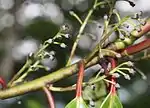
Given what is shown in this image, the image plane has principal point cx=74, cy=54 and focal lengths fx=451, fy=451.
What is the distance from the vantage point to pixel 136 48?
75 centimetres

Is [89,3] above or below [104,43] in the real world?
above

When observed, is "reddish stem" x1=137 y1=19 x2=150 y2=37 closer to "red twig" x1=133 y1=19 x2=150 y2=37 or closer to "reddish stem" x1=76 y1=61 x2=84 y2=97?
"red twig" x1=133 y1=19 x2=150 y2=37

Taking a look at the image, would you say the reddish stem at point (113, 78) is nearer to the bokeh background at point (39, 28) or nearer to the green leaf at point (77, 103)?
the green leaf at point (77, 103)

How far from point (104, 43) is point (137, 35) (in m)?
0.07

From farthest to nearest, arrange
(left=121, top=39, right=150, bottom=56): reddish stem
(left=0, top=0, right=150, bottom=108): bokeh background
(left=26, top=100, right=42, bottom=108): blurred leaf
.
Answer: (left=0, top=0, right=150, bottom=108): bokeh background → (left=26, top=100, right=42, bottom=108): blurred leaf → (left=121, top=39, right=150, bottom=56): reddish stem

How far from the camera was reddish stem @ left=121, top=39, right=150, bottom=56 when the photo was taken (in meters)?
0.74

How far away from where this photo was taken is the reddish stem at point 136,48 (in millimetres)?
739

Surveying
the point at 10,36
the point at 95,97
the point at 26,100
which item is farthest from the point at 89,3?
the point at 95,97

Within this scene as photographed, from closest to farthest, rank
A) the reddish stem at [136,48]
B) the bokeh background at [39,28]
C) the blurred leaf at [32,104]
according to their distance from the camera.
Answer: the reddish stem at [136,48]
the blurred leaf at [32,104]
the bokeh background at [39,28]

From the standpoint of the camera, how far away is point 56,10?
117 inches

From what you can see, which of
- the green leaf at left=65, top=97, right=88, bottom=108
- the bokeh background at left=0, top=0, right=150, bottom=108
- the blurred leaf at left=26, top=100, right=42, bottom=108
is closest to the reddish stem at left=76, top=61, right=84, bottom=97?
the green leaf at left=65, top=97, right=88, bottom=108

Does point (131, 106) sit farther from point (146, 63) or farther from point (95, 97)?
point (95, 97)

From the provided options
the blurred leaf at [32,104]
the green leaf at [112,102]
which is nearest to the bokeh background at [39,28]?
the blurred leaf at [32,104]

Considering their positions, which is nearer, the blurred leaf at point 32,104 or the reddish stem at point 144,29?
the reddish stem at point 144,29
